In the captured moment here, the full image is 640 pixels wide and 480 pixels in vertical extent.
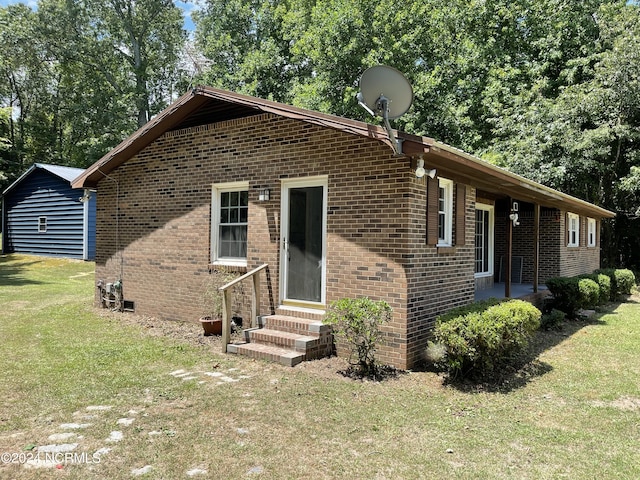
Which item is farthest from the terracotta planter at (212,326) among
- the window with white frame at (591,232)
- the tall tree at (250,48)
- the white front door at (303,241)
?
the tall tree at (250,48)

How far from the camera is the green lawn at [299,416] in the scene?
139 inches

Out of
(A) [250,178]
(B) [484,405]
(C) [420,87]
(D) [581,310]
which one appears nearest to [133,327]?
(A) [250,178]

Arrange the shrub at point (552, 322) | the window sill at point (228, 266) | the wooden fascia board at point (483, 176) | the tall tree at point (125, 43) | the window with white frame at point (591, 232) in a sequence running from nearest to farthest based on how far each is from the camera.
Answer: the wooden fascia board at point (483, 176) → the window sill at point (228, 266) → the shrub at point (552, 322) → the window with white frame at point (591, 232) → the tall tree at point (125, 43)

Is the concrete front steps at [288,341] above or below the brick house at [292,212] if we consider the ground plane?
below

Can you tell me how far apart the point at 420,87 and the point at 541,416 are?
17.1 meters

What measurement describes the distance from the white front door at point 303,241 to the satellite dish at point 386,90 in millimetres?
1775

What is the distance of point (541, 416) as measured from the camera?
4.62m

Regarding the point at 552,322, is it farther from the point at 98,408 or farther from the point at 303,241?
the point at 98,408

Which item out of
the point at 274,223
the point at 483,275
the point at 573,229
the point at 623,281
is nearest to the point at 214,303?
the point at 274,223

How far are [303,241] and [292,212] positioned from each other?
524mm

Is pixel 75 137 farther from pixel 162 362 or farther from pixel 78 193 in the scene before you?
pixel 162 362

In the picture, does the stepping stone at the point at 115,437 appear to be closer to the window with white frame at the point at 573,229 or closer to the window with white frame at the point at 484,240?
the window with white frame at the point at 484,240

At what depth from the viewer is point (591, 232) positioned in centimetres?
1677

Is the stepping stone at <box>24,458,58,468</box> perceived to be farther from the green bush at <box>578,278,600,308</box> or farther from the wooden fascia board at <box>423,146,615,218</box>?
the green bush at <box>578,278,600,308</box>
